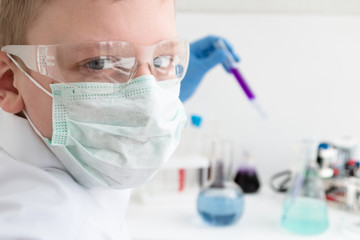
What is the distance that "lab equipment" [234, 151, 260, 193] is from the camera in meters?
1.41

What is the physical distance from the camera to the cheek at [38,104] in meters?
0.58

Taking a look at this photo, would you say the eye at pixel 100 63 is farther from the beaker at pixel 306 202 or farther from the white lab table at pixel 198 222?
the beaker at pixel 306 202

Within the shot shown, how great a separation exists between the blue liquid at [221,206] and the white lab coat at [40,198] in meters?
0.49

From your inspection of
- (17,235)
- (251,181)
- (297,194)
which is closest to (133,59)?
(17,235)

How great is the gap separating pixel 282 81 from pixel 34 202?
47.5 inches

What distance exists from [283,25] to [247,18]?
149 mm

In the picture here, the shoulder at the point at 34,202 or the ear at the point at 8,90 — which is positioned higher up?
the ear at the point at 8,90

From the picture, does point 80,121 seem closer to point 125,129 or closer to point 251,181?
point 125,129

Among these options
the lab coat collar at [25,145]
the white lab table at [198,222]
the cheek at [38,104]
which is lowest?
the white lab table at [198,222]

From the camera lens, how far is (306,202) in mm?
1133

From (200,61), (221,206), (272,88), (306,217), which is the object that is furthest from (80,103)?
(272,88)

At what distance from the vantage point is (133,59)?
0.58 m

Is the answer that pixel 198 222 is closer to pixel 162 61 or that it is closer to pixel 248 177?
pixel 248 177

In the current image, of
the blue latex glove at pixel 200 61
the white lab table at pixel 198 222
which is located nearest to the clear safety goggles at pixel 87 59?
the blue latex glove at pixel 200 61
